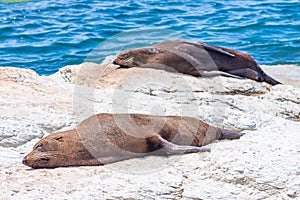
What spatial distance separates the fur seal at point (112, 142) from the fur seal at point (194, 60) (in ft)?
8.68

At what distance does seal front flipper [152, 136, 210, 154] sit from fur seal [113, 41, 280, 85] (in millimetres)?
2883

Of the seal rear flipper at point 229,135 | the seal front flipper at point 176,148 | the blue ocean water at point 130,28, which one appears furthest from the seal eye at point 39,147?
the blue ocean water at point 130,28

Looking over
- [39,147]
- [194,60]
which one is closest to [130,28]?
[194,60]

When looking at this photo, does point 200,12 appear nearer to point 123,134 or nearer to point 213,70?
point 213,70

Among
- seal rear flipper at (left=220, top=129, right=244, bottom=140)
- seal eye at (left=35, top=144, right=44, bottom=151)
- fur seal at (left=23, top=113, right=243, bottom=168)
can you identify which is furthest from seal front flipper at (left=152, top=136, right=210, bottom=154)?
seal eye at (left=35, top=144, right=44, bottom=151)

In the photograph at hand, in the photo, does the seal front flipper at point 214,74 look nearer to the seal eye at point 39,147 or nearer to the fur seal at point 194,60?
the fur seal at point 194,60

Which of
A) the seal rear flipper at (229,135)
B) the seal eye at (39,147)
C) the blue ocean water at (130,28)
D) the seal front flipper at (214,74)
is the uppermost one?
the seal eye at (39,147)

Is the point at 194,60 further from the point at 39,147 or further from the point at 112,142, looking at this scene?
the point at 39,147

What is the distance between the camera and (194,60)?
794 centimetres

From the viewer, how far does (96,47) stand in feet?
39.7

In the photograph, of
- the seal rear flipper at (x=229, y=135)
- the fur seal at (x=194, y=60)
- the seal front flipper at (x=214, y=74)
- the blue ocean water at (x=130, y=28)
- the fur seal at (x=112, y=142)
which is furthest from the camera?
the blue ocean water at (x=130, y=28)

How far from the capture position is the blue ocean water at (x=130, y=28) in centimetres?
1148

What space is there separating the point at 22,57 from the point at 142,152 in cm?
730

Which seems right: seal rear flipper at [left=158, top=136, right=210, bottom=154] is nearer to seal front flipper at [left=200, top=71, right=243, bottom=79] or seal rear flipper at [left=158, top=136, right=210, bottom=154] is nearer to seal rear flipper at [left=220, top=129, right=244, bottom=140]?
seal rear flipper at [left=220, top=129, right=244, bottom=140]
